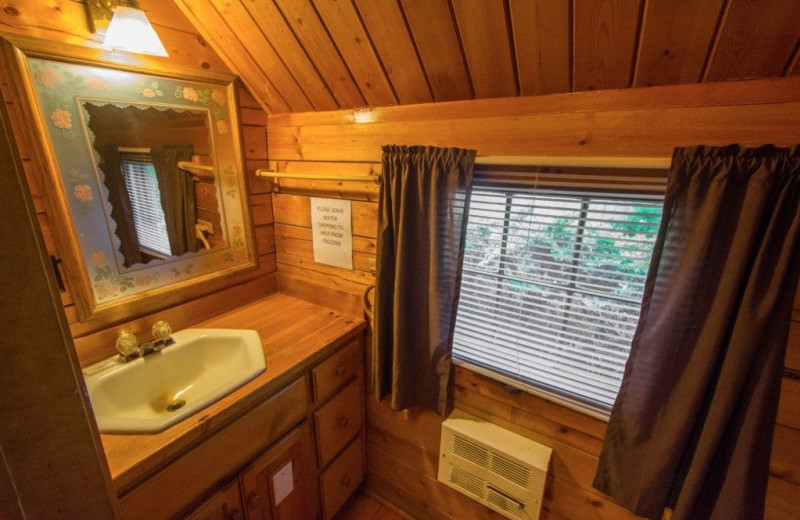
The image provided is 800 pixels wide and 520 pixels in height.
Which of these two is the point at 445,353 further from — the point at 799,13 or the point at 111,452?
the point at 799,13

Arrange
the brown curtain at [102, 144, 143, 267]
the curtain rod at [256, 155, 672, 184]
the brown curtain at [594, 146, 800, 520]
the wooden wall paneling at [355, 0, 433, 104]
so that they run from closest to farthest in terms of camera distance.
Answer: the brown curtain at [594, 146, 800, 520]
the curtain rod at [256, 155, 672, 184]
the wooden wall paneling at [355, 0, 433, 104]
the brown curtain at [102, 144, 143, 267]

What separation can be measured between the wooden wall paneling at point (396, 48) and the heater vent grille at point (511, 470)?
1316 millimetres

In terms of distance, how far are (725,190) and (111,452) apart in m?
1.60

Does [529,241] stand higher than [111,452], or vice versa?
[529,241]

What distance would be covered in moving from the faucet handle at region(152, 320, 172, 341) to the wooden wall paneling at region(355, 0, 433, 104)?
4.04 feet

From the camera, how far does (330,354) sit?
144 cm

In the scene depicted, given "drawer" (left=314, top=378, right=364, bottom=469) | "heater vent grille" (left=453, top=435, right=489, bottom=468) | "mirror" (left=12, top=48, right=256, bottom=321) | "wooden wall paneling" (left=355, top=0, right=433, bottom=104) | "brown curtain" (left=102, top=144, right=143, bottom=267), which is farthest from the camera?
"drawer" (left=314, top=378, right=364, bottom=469)

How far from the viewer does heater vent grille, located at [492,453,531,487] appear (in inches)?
49.1

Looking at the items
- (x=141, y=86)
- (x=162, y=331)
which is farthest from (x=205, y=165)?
(x=162, y=331)

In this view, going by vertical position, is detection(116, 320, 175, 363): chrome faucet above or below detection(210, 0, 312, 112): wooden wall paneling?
below

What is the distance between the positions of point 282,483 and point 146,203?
1147 mm

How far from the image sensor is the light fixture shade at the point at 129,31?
1.06 metres

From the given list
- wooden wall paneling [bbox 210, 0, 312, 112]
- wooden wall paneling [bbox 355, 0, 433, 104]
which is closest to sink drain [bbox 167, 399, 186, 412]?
wooden wall paneling [bbox 210, 0, 312, 112]

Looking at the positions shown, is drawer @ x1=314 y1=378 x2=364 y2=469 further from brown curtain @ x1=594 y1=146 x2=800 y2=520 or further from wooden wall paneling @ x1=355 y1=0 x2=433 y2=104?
wooden wall paneling @ x1=355 y1=0 x2=433 y2=104
